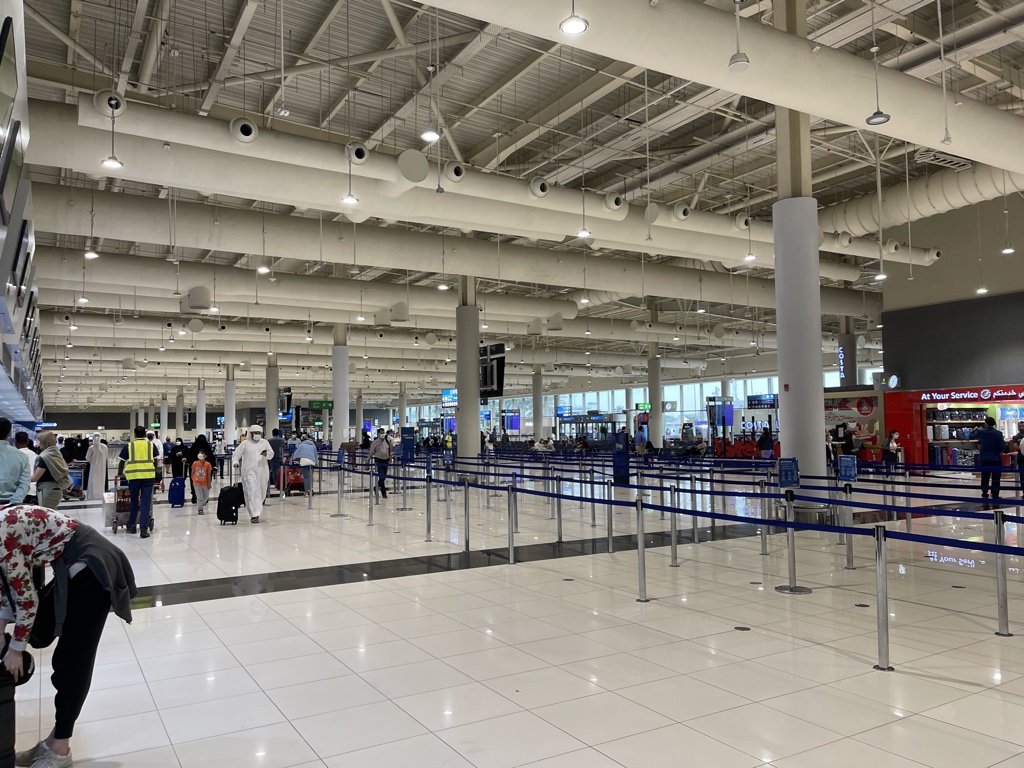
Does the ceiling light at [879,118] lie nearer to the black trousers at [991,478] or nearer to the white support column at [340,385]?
the black trousers at [991,478]

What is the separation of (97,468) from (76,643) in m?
16.8

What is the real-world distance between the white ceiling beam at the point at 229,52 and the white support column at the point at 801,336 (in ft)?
26.7

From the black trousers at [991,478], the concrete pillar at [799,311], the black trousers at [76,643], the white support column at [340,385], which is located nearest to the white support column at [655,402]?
the white support column at [340,385]

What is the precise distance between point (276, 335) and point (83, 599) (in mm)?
25064

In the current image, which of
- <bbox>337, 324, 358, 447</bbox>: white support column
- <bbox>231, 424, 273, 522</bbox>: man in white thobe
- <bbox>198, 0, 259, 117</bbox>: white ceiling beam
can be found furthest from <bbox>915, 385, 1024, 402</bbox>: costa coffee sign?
<bbox>198, 0, 259, 117</bbox>: white ceiling beam

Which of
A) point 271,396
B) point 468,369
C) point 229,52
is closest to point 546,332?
point 468,369

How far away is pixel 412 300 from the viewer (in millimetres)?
21422

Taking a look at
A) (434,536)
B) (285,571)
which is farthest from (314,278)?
(285,571)

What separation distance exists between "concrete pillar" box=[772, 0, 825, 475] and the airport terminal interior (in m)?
0.05

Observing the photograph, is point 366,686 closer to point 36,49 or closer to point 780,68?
point 780,68

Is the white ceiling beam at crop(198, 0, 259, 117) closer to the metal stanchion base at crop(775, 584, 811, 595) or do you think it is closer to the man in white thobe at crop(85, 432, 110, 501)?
the metal stanchion base at crop(775, 584, 811, 595)

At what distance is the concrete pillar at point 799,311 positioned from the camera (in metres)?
10.9

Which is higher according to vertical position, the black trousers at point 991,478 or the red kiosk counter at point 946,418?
the red kiosk counter at point 946,418

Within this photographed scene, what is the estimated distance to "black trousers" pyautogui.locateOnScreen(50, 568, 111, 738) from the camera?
137 inches
